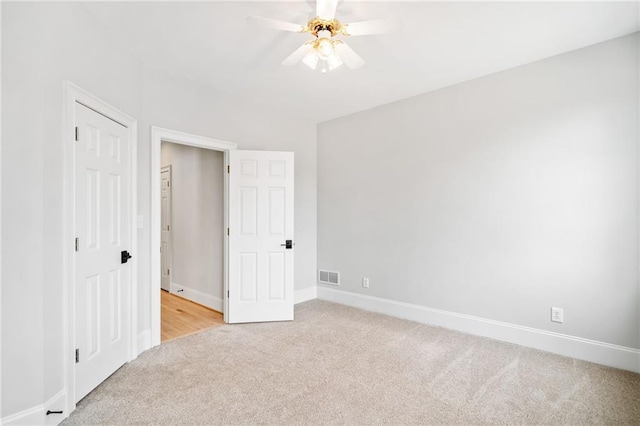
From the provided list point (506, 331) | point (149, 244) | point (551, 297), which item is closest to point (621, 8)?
point (551, 297)

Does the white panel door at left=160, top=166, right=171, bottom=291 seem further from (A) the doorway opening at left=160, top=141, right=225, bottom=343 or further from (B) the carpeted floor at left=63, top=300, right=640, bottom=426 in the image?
(B) the carpeted floor at left=63, top=300, right=640, bottom=426

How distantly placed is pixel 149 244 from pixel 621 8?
428 cm

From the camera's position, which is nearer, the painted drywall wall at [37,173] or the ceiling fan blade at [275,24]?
the painted drywall wall at [37,173]

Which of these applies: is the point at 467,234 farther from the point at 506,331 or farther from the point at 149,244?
the point at 149,244

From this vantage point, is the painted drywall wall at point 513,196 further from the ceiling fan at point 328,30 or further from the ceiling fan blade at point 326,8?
the ceiling fan blade at point 326,8

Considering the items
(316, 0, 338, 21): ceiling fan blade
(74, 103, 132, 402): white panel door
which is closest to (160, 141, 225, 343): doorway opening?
(74, 103, 132, 402): white panel door

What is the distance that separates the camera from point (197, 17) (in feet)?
7.41

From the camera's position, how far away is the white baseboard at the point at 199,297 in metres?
4.17

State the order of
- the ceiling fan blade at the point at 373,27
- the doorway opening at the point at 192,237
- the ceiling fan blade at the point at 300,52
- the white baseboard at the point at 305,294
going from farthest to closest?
the white baseboard at the point at 305,294 < the doorway opening at the point at 192,237 < the ceiling fan blade at the point at 300,52 < the ceiling fan blade at the point at 373,27

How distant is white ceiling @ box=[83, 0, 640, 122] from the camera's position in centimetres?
217

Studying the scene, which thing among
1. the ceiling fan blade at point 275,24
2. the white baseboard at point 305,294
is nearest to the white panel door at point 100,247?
the ceiling fan blade at point 275,24

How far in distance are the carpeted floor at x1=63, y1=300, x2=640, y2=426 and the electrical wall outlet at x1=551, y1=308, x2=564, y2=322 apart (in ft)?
1.09

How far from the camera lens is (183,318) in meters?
3.81

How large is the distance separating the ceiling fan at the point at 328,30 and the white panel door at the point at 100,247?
4.90 feet
